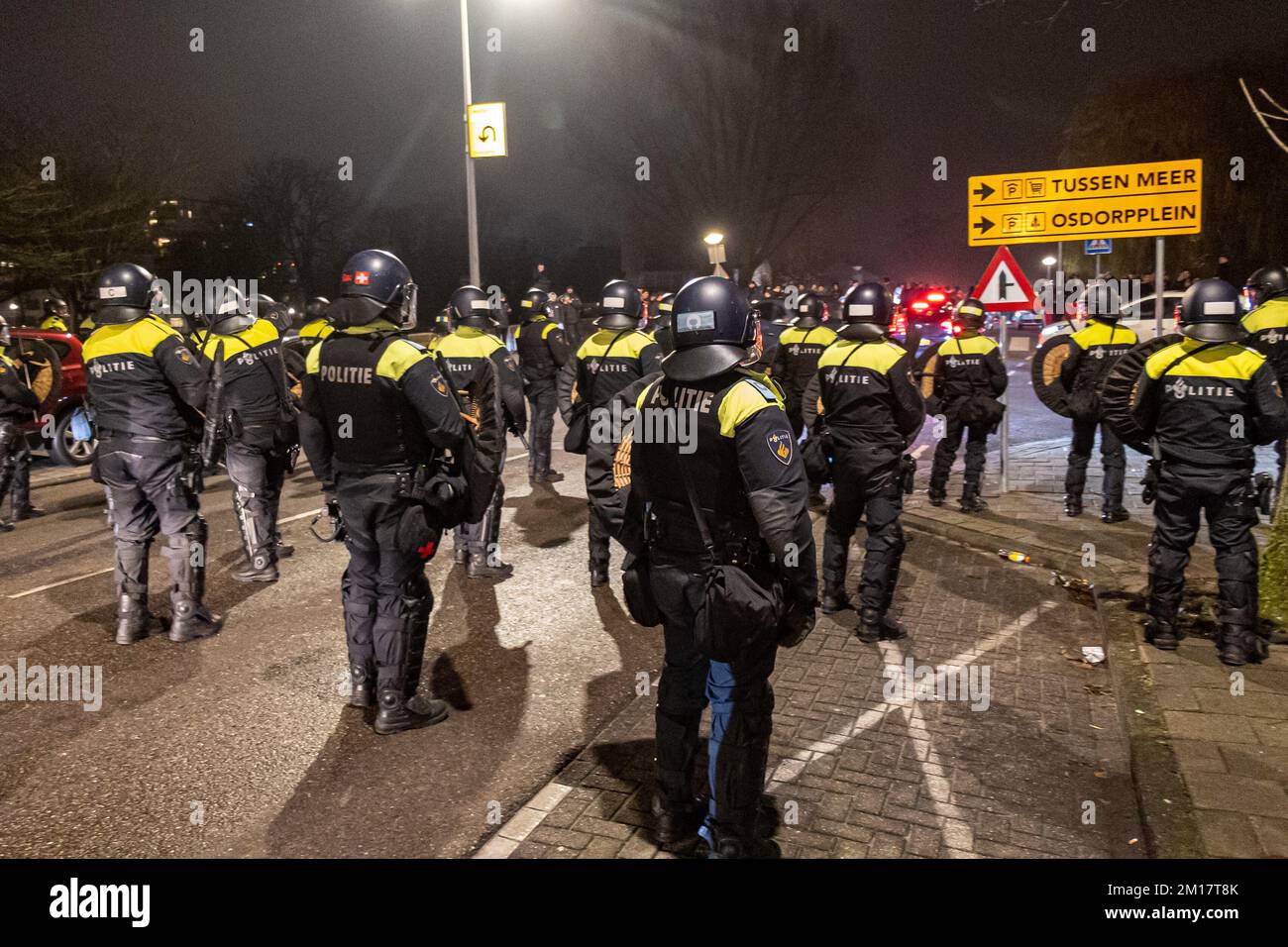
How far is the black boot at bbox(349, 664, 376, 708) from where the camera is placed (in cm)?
496

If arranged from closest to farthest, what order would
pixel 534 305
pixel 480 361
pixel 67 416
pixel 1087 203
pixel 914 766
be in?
pixel 914 766 < pixel 480 361 < pixel 1087 203 < pixel 534 305 < pixel 67 416

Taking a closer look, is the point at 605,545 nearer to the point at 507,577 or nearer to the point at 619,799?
the point at 507,577

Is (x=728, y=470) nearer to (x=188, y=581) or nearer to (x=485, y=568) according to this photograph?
(x=188, y=581)

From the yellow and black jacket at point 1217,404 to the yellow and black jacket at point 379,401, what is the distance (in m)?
4.11

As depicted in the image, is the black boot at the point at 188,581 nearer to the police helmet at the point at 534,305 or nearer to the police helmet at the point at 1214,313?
the police helmet at the point at 1214,313

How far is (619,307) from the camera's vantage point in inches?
290

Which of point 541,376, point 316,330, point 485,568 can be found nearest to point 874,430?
point 485,568

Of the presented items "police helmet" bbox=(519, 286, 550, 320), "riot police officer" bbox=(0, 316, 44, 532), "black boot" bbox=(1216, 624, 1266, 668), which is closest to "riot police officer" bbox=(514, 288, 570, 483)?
"police helmet" bbox=(519, 286, 550, 320)

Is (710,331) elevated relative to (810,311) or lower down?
lower down

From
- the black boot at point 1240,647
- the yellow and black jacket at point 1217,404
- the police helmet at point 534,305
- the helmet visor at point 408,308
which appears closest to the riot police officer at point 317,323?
the police helmet at point 534,305

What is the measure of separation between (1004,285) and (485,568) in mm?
6240

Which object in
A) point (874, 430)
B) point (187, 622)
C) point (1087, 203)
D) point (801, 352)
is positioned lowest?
point (187, 622)

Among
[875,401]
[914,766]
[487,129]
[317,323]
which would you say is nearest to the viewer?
[914,766]

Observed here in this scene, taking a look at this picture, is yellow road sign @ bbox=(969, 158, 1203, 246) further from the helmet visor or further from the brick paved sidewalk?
the helmet visor
